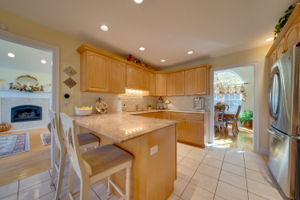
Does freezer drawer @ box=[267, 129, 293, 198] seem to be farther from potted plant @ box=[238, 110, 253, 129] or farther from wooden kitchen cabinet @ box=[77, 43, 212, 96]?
potted plant @ box=[238, 110, 253, 129]

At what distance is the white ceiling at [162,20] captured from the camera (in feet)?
4.73

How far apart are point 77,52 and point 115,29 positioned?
103cm

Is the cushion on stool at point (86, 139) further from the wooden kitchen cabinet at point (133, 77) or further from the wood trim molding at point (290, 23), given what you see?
the wood trim molding at point (290, 23)

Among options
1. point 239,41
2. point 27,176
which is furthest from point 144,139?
point 239,41

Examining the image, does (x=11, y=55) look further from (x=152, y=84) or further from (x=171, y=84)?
(x=171, y=84)

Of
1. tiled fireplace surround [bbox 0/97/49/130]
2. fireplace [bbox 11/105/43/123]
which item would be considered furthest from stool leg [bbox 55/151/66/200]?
fireplace [bbox 11/105/43/123]

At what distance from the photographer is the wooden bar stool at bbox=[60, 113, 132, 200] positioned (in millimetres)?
807

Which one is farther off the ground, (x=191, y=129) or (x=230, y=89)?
(x=230, y=89)

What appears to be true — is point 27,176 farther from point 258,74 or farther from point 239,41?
point 258,74

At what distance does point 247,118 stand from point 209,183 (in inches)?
196

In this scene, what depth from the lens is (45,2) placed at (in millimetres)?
1427

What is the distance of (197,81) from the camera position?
3.25 meters

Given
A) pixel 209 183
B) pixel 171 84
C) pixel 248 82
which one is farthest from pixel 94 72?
pixel 248 82

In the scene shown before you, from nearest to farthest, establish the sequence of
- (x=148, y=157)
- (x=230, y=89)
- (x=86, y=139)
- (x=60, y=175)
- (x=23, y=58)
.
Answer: (x=148, y=157) < (x=60, y=175) < (x=86, y=139) < (x=23, y=58) < (x=230, y=89)
